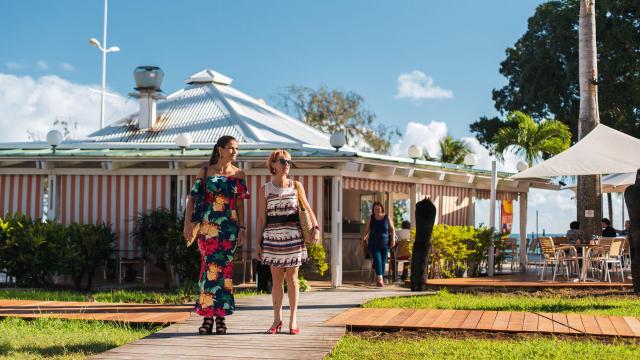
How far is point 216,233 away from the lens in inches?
281

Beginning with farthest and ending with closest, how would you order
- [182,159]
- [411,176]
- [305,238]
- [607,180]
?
[607,180], [411,176], [182,159], [305,238]

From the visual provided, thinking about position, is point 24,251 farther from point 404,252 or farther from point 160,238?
point 404,252

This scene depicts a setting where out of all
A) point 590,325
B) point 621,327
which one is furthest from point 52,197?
point 621,327

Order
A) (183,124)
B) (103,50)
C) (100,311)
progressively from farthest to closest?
(103,50) → (183,124) → (100,311)

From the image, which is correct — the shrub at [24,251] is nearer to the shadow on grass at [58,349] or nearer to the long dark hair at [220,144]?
the shadow on grass at [58,349]

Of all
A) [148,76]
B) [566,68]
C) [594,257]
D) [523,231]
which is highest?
[566,68]

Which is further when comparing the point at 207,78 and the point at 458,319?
the point at 207,78

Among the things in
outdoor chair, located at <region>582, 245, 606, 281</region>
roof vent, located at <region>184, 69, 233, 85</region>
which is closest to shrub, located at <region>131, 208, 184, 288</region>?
roof vent, located at <region>184, 69, 233, 85</region>

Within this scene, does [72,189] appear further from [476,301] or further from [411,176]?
[476,301]

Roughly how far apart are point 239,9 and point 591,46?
1141 centimetres

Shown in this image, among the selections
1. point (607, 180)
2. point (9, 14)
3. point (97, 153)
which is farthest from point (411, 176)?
point (9, 14)

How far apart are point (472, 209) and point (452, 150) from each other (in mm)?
10828

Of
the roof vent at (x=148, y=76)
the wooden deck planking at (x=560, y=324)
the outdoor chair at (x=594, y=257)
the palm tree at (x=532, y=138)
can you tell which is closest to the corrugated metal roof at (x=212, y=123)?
the roof vent at (x=148, y=76)

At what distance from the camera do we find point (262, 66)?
1155 inches
